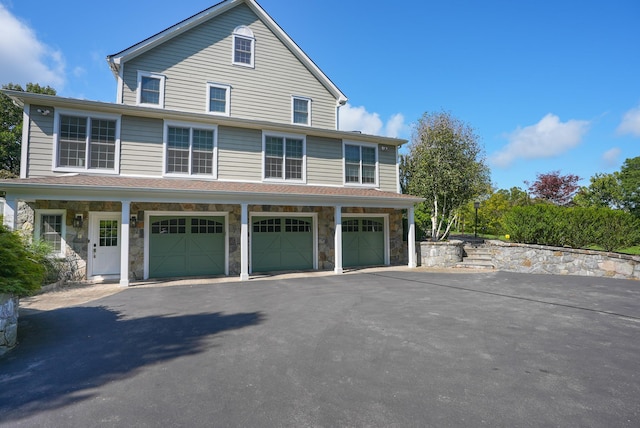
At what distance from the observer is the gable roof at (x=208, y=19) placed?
472 inches

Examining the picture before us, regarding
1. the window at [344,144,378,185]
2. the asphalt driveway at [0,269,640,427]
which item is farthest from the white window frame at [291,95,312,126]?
the asphalt driveway at [0,269,640,427]

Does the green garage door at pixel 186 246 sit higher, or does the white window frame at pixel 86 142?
the white window frame at pixel 86 142

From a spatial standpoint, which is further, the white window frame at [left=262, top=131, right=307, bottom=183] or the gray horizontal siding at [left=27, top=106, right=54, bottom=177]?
the white window frame at [left=262, top=131, right=307, bottom=183]

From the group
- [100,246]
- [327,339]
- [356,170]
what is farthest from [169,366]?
[356,170]

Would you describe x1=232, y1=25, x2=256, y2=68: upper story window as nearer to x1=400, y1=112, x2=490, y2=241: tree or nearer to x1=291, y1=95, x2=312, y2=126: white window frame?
x1=291, y1=95, x2=312, y2=126: white window frame

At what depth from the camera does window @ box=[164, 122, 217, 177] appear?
11273mm

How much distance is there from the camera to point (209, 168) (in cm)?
1176

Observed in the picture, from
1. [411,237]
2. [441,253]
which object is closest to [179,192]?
[411,237]

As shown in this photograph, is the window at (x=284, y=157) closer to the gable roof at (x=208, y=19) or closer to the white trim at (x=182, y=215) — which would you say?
the white trim at (x=182, y=215)

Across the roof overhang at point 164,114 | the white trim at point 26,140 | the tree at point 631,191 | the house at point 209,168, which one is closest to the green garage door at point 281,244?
the house at point 209,168

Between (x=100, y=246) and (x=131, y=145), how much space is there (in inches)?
139

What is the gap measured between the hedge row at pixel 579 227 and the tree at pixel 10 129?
106ft

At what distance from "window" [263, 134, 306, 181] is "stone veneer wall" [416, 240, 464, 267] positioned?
21.1ft

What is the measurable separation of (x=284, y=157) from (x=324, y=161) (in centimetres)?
179
